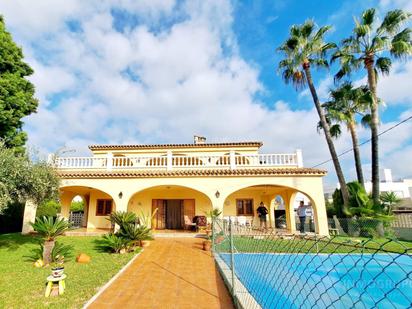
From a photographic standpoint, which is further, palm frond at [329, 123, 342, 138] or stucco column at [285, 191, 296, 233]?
palm frond at [329, 123, 342, 138]

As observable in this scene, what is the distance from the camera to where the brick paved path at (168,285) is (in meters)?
5.38

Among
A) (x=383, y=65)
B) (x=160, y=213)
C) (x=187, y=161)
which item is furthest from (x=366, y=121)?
(x=160, y=213)

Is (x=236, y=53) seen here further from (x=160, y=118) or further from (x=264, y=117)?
(x=160, y=118)

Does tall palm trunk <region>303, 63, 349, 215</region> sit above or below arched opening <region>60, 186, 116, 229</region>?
above

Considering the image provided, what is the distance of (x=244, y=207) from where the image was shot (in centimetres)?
1902

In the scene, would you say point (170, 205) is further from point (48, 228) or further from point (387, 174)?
point (387, 174)

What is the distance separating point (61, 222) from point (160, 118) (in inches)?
687

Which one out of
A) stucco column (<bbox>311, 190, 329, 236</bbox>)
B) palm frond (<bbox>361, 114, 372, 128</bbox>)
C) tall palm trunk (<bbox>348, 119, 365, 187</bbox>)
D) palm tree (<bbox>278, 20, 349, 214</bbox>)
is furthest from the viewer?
palm tree (<bbox>278, 20, 349, 214</bbox>)

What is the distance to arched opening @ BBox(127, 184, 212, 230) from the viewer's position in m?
18.8

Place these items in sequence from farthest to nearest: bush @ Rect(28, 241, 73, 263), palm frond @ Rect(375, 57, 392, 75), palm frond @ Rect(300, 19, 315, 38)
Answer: palm frond @ Rect(300, 19, 315, 38) → palm frond @ Rect(375, 57, 392, 75) → bush @ Rect(28, 241, 73, 263)

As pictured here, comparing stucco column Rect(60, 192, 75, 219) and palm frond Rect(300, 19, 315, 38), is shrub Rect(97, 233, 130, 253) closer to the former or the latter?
stucco column Rect(60, 192, 75, 219)

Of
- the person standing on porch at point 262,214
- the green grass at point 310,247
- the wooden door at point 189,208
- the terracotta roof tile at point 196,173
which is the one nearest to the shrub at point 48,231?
the green grass at point 310,247

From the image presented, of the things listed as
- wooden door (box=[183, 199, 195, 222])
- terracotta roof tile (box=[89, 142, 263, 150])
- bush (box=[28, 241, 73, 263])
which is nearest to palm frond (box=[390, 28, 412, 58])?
terracotta roof tile (box=[89, 142, 263, 150])

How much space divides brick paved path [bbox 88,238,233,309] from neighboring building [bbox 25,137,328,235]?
611 cm
